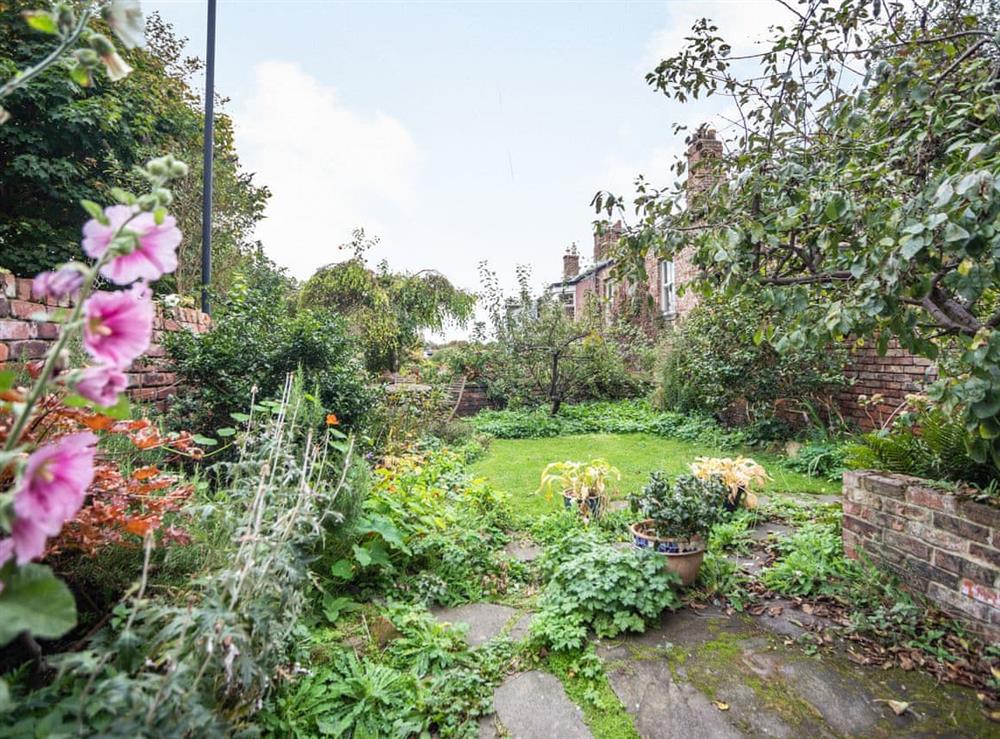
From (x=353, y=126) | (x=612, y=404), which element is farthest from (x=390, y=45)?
(x=612, y=404)

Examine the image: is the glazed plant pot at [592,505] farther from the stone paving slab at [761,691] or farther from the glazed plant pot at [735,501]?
the stone paving slab at [761,691]

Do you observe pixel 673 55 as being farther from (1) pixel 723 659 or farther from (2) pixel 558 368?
(2) pixel 558 368

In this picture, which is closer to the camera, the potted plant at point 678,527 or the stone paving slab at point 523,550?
the potted plant at point 678,527

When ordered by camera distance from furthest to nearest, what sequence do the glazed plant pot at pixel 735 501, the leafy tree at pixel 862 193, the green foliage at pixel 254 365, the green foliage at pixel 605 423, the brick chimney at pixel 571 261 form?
1. the brick chimney at pixel 571 261
2. the green foliage at pixel 605 423
3. the glazed plant pot at pixel 735 501
4. the green foliage at pixel 254 365
5. the leafy tree at pixel 862 193

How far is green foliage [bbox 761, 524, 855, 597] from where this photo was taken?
8.57ft

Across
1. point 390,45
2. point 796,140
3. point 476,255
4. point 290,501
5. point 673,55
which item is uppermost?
point 390,45

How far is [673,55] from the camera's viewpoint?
9.41ft

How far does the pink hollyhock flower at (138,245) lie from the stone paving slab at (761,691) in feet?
6.47

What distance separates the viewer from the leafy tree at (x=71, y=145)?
582cm

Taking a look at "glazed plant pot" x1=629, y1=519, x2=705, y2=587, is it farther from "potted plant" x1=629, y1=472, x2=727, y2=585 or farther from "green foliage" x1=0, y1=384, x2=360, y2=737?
"green foliage" x1=0, y1=384, x2=360, y2=737

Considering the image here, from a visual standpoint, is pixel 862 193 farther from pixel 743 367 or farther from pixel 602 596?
pixel 743 367

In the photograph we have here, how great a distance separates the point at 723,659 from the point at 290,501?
1.90 metres

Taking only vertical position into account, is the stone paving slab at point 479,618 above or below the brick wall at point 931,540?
below

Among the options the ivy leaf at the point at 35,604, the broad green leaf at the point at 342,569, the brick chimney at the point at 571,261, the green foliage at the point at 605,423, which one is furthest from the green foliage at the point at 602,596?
the brick chimney at the point at 571,261
